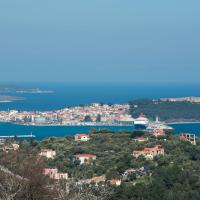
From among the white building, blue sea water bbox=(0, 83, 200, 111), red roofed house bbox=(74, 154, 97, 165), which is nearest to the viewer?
red roofed house bbox=(74, 154, 97, 165)

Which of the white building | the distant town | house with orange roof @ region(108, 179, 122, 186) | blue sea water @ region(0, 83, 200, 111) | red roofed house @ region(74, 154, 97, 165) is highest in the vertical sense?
blue sea water @ region(0, 83, 200, 111)

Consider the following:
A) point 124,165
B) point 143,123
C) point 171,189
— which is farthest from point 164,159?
point 143,123

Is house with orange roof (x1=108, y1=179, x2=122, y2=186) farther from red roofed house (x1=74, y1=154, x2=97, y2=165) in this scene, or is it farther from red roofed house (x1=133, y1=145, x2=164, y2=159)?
red roofed house (x1=133, y1=145, x2=164, y2=159)

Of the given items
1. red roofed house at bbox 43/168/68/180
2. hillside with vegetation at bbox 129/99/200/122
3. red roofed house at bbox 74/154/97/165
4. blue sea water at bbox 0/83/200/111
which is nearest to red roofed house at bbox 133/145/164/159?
red roofed house at bbox 74/154/97/165

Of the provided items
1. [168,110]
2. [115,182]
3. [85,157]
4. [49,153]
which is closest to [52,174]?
[115,182]

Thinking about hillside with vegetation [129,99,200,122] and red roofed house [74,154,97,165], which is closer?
red roofed house [74,154,97,165]

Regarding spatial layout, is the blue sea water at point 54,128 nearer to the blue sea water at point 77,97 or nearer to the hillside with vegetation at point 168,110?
the hillside with vegetation at point 168,110

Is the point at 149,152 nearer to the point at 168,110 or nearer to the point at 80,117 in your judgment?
the point at 80,117
